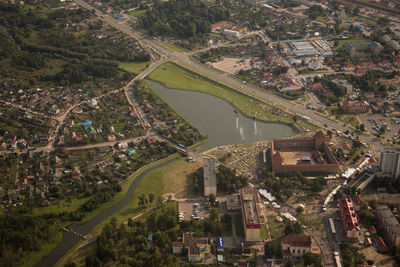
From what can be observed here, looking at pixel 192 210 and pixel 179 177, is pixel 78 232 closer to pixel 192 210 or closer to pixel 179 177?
pixel 192 210

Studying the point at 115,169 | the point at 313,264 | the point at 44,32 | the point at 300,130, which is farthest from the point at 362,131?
the point at 44,32

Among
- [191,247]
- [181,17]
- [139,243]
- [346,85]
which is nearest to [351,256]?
[191,247]

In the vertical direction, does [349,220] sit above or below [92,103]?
below

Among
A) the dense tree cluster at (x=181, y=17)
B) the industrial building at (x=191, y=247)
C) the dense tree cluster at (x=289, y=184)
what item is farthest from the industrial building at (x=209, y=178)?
the dense tree cluster at (x=181, y=17)

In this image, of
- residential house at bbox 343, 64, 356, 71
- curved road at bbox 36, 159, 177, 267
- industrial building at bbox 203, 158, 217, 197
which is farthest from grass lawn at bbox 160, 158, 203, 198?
residential house at bbox 343, 64, 356, 71

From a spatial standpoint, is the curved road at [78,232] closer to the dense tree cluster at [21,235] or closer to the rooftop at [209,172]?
the dense tree cluster at [21,235]

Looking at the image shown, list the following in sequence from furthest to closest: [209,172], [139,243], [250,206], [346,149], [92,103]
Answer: [92,103] < [346,149] < [209,172] < [250,206] < [139,243]

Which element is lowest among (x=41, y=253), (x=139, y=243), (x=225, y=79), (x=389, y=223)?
(x=41, y=253)
